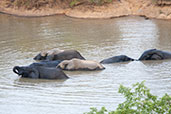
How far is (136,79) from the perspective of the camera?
1380 centimetres

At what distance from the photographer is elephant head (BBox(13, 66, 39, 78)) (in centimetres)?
1465

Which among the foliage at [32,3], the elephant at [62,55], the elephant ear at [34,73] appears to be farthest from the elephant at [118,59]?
the foliage at [32,3]

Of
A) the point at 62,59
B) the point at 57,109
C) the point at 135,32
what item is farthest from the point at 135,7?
the point at 57,109

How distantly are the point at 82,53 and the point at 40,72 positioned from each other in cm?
437

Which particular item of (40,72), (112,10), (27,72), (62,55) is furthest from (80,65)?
(112,10)

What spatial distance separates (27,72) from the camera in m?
14.8

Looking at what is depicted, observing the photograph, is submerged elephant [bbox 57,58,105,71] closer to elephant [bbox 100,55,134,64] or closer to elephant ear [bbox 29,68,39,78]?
elephant [bbox 100,55,134,64]

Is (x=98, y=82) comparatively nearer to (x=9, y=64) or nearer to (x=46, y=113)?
(x=46, y=113)

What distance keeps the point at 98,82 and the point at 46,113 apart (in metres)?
3.40

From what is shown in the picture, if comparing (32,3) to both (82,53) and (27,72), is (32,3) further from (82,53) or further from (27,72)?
(27,72)

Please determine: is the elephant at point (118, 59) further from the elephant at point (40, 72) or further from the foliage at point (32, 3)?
the foliage at point (32, 3)

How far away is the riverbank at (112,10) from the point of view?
92.1 feet

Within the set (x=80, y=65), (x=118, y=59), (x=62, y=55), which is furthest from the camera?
(x=62, y=55)

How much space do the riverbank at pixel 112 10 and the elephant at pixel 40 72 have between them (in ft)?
46.1
